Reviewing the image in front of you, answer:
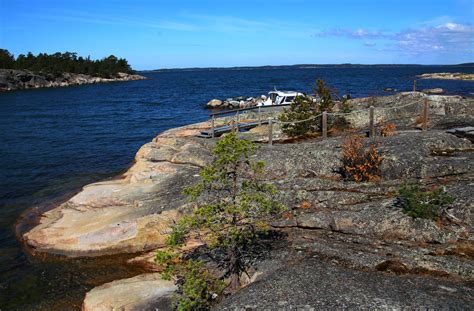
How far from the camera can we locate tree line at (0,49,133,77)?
337 feet

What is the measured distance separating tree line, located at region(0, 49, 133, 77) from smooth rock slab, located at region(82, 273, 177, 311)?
336 feet

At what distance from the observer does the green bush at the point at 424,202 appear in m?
9.73

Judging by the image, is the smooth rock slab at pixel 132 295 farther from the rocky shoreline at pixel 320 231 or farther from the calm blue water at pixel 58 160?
the calm blue water at pixel 58 160

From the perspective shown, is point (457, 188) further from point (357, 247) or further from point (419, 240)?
point (357, 247)

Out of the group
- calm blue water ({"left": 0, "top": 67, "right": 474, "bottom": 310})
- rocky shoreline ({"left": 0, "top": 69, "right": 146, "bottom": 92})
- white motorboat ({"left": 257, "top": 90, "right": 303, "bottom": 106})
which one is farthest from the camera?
rocky shoreline ({"left": 0, "top": 69, "right": 146, "bottom": 92})

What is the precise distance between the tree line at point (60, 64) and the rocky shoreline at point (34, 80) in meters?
2.06

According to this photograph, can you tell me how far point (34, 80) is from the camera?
94.6 meters

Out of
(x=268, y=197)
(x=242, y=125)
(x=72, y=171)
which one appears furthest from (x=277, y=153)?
(x=72, y=171)

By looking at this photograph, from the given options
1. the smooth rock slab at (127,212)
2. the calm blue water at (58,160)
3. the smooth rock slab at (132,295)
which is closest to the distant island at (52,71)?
the calm blue water at (58,160)

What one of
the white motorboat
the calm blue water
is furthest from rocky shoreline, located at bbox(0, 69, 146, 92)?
the white motorboat

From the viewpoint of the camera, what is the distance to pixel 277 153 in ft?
49.4

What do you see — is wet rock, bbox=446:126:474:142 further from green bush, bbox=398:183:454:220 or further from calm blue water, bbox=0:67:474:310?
calm blue water, bbox=0:67:474:310

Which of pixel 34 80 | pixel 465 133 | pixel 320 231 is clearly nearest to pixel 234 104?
pixel 465 133

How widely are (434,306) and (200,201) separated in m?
7.60
